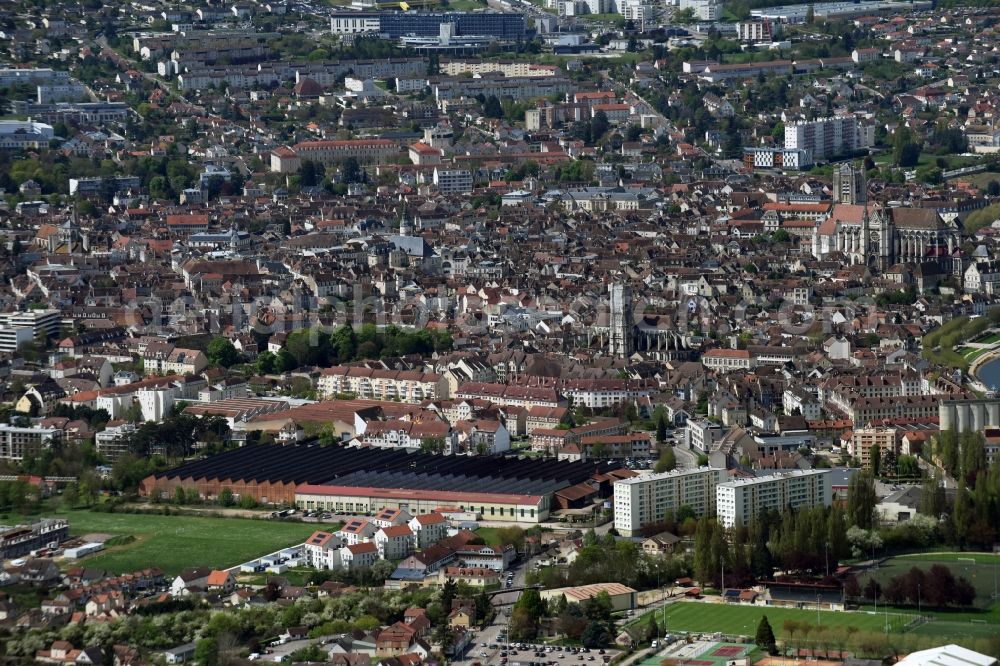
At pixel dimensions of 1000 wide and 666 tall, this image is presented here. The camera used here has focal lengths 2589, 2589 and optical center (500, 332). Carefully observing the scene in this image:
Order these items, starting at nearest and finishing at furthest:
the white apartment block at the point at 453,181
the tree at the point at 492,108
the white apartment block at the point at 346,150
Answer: the white apartment block at the point at 453,181 → the white apartment block at the point at 346,150 → the tree at the point at 492,108

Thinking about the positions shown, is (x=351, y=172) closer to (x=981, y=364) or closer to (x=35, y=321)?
(x=35, y=321)

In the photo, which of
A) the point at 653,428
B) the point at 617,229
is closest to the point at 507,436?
the point at 653,428

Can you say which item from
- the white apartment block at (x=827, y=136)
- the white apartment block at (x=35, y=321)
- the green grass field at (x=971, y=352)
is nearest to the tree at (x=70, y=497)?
the white apartment block at (x=35, y=321)

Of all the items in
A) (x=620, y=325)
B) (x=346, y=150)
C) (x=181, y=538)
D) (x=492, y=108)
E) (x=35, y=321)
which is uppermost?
(x=492, y=108)

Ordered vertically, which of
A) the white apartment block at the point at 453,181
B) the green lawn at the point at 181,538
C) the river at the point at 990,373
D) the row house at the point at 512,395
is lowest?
the green lawn at the point at 181,538

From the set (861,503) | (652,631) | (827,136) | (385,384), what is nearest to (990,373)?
(385,384)

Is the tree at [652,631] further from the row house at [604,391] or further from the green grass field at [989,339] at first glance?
the green grass field at [989,339]

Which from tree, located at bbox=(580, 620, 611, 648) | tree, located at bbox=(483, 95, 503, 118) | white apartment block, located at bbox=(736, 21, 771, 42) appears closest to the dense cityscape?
tree, located at bbox=(580, 620, 611, 648)
